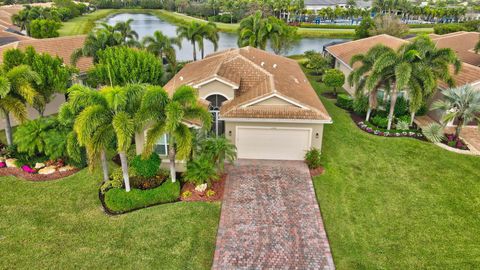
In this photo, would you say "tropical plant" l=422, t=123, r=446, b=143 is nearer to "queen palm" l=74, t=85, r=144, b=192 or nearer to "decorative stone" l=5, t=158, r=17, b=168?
"queen palm" l=74, t=85, r=144, b=192

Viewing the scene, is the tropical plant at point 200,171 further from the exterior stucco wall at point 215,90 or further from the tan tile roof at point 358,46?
the tan tile roof at point 358,46

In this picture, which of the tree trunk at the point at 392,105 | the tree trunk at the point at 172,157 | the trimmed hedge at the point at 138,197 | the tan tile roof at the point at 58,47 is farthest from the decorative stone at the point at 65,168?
the tree trunk at the point at 392,105

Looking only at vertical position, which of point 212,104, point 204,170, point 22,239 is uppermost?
point 212,104

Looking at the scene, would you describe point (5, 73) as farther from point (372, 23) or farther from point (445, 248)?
point (372, 23)

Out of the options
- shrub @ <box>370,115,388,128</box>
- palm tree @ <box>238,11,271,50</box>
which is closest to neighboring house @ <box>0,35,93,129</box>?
palm tree @ <box>238,11,271,50</box>

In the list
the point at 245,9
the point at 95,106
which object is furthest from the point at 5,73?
the point at 245,9

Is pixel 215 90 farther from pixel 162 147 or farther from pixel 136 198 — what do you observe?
pixel 136 198
